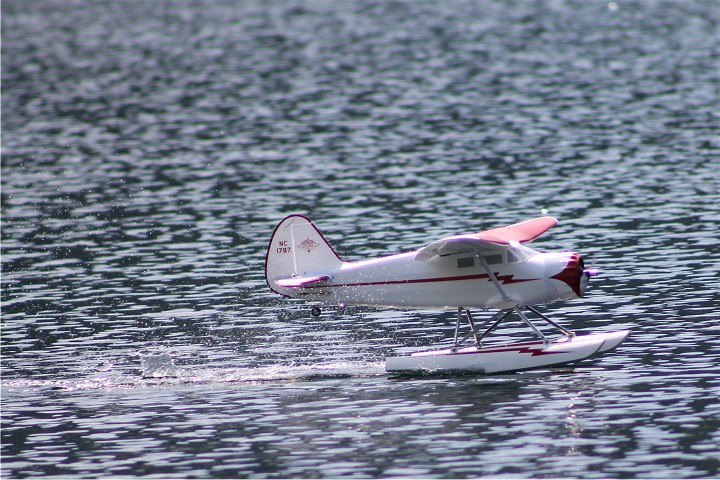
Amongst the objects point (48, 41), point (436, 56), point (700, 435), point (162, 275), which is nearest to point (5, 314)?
point (162, 275)

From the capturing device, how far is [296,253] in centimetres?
2688

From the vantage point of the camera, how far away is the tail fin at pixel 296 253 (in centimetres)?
2673

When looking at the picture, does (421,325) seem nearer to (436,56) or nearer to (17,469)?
(17,469)

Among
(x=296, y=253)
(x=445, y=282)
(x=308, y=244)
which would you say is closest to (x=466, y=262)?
(x=445, y=282)

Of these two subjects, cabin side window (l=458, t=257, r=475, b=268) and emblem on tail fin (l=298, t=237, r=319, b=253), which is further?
emblem on tail fin (l=298, t=237, r=319, b=253)

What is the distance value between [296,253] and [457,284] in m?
3.47

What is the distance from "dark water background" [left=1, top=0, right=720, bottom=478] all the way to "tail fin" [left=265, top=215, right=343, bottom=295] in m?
2.07

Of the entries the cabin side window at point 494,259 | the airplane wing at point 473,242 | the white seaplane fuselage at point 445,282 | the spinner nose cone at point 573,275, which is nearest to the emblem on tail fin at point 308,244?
the white seaplane fuselage at point 445,282

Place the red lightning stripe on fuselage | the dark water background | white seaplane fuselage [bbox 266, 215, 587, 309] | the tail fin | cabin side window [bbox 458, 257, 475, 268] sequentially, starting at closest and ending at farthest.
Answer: the dark water background < white seaplane fuselage [bbox 266, 215, 587, 309] < the red lightning stripe on fuselage < cabin side window [bbox 458, 257, 475, 268] < the tail fin

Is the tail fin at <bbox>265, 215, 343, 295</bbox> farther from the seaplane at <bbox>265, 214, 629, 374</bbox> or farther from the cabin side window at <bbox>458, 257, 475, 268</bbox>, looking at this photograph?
the cabin side window at <bbox>458, 257, 475, 268</bbox>

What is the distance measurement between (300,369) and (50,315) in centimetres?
869

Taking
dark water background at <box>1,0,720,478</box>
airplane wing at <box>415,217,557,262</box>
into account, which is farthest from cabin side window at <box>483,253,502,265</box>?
dark water background at <box>1,0,720,478</box>

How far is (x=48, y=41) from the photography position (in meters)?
108

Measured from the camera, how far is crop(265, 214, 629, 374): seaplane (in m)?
25.8
